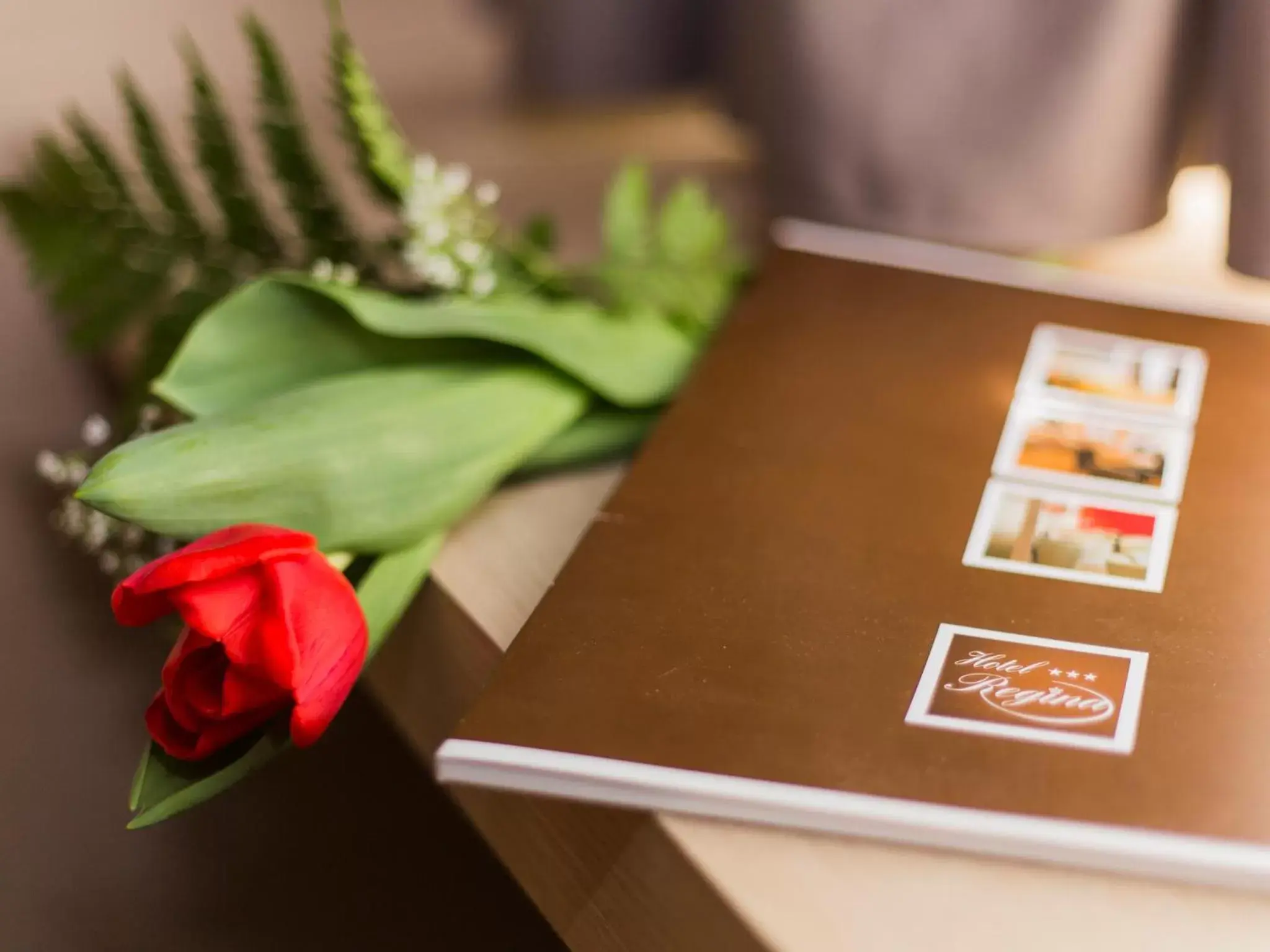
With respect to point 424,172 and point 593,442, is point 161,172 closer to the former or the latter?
point 424,172

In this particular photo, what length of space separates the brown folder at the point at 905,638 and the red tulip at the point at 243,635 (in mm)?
57

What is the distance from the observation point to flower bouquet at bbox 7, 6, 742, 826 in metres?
0.38

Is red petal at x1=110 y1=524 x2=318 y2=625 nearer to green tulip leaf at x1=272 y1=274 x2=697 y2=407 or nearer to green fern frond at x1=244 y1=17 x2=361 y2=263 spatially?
green tulip leaf at x1=272 y1=274 x2=697 y2=407

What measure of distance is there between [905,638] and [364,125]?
33 centimetres

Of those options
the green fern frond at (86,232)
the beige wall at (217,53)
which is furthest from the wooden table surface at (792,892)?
the beige wall at (217,53)

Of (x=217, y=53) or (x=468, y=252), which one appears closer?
(x=468, y=252)

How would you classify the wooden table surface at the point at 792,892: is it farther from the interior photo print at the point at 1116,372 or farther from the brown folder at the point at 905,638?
the interior photo print at the point at 1116,372

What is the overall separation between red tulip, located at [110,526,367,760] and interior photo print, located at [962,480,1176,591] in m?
0.23

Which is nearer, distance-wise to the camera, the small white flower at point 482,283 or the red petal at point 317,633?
the red petal at point 317,633

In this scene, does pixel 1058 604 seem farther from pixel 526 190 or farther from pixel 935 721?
pixel 526 190

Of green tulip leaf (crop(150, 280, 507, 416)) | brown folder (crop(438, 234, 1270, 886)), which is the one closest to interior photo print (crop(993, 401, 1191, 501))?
brown folder (crop(438, 234, 1270, 886))

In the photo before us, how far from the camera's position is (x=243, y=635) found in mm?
369

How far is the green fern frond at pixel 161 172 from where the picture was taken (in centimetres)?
60

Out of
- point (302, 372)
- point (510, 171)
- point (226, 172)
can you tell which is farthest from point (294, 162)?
point (510, 171)
